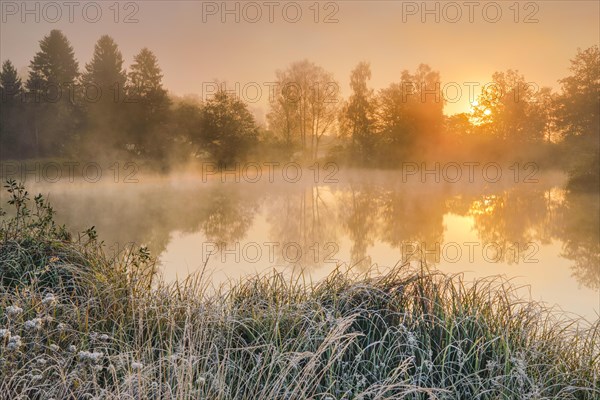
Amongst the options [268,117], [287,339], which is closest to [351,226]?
[287,339]

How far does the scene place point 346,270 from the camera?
143 inches

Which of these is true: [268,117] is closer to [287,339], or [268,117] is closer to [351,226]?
[351,226]

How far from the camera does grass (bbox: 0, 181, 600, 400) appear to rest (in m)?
2.38

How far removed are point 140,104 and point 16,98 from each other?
3802 mm

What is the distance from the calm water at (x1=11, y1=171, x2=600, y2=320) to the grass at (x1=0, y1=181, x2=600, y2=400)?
0.43 m

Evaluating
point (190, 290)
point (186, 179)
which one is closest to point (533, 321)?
point (190, 290)

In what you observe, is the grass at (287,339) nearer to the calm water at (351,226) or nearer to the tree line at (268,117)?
the calm water at (351,226)

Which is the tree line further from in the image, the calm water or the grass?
the grass

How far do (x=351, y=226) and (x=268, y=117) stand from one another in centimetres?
959

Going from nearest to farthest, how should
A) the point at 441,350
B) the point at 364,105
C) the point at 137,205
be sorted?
the point at 441,350 < the point at 137,205 < the point at 364,105

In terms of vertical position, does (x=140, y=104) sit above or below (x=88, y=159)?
above

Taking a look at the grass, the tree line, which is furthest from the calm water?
the tree line

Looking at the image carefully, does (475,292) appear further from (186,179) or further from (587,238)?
(186,179)

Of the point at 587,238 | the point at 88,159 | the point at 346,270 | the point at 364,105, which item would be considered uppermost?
the point at 364,105
